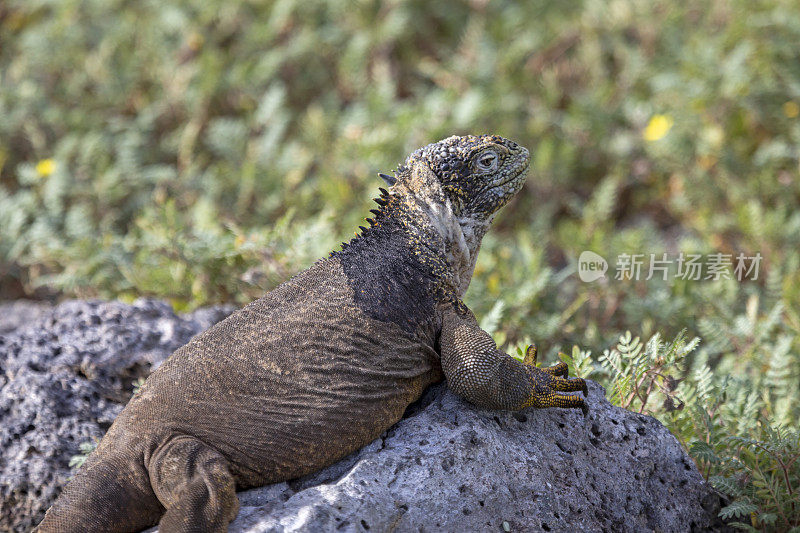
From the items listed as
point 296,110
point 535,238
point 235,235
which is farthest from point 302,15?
point 235,235

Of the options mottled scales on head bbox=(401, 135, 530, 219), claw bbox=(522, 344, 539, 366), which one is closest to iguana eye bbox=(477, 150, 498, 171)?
mottled scales on head bbox=(401, 135, 530, 219)

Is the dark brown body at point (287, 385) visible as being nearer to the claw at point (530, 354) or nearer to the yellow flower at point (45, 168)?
the claw at point (530, 354)

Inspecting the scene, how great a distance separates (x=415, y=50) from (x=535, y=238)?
3509mm

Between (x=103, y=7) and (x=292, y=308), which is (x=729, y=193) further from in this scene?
(x=103, y=7)

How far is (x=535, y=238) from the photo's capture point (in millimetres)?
7348

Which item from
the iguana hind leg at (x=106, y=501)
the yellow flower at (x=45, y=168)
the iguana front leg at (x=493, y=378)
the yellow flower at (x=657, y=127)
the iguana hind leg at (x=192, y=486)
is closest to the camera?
the iguana hind leg at (x=192, y=486)

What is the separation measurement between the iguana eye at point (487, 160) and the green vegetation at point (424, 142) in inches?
44.4

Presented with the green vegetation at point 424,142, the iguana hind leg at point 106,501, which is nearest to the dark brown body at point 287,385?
the iguana hind leg at point 106,501

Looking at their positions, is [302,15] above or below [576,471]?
above

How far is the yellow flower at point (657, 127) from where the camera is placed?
26.9 ft

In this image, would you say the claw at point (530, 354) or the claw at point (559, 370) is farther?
the claw at point (530, 354)

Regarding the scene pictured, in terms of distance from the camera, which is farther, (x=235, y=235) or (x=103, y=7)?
(x=103, y=7)

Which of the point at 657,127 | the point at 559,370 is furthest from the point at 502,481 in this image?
the point at 657,127

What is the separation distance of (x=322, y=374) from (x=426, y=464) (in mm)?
595
